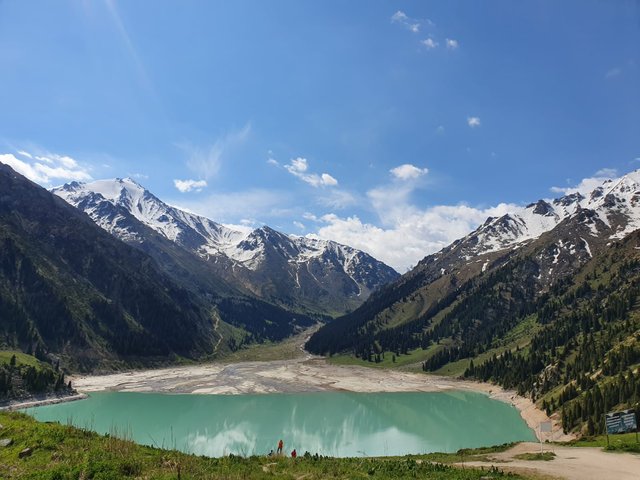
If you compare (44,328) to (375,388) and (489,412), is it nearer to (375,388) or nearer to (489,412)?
(375,388)

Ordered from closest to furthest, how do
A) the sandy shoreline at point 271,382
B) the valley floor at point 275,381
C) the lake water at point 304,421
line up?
the lake water at point 304,421 < the sandy shoreline at point 271,382 < the valley floor at point 275,381

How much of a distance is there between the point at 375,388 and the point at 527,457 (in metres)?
111

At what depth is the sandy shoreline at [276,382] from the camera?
127812 millimetres

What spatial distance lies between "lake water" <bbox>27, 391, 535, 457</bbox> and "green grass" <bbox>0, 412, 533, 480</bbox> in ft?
110

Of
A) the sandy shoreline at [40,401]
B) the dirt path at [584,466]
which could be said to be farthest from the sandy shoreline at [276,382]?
the dirt path at [584,466]

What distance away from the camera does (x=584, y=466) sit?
3030 centimetres

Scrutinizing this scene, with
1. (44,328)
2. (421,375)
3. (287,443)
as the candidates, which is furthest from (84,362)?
(421,375)

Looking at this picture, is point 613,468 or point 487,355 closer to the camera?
point 613,468

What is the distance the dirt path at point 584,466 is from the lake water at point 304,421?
2997 centimetres

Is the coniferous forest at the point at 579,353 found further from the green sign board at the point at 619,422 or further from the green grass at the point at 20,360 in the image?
the green grass at the point at 20,360

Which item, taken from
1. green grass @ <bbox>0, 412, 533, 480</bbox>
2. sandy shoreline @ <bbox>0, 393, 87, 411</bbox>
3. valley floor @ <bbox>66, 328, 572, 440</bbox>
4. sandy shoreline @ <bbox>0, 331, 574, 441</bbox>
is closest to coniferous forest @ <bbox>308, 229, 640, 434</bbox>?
valley floor @ <bbox>66, 328, 572, 440</bbox>

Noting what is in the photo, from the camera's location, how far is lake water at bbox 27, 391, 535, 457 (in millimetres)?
70500

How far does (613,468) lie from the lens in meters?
29.2

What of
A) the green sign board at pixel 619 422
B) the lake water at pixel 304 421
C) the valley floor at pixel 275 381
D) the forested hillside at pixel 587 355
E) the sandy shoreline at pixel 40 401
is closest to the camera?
the green sign board at pixel 619 422
